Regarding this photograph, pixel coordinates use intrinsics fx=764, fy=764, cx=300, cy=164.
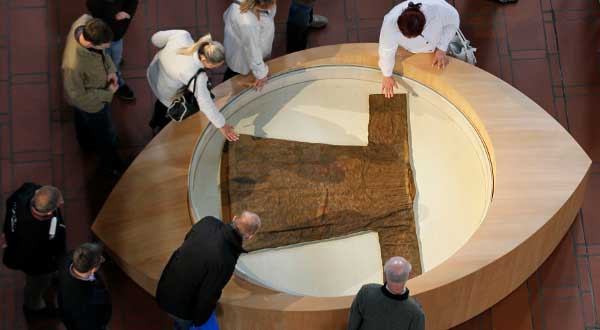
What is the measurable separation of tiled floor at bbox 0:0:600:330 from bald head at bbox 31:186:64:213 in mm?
1035

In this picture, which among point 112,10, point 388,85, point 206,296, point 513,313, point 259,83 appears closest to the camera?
point 206,296

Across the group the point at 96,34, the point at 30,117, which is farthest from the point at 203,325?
the point at 30,117

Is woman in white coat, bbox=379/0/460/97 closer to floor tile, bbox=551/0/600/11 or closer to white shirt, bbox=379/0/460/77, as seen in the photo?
white shirt, bbox=379/0/460/77

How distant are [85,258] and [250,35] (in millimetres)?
1617

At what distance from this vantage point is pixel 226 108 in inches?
186

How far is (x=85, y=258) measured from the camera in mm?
3428

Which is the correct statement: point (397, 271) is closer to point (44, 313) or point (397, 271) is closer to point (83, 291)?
point (83, 291)

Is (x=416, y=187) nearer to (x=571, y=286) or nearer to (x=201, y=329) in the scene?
(x=571, y=286)

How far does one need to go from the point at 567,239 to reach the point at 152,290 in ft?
8.31

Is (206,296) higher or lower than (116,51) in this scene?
lower

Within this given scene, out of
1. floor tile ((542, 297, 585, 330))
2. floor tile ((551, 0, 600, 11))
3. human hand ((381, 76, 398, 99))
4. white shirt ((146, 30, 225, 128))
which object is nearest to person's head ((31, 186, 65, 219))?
white shirt ((146, 30, 225, 128))

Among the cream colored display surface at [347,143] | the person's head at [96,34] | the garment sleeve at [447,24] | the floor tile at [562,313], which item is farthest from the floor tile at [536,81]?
the person's head at [96,34]

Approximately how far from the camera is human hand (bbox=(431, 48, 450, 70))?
15.5 ft

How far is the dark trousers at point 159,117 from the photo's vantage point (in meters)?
4.68
